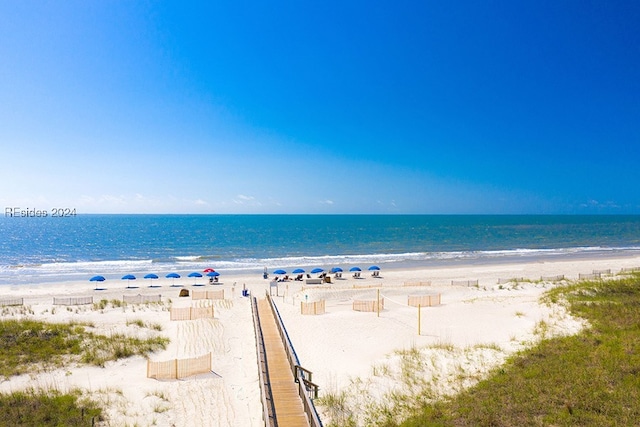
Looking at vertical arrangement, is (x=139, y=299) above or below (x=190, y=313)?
below

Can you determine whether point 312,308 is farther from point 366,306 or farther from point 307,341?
point 307,341

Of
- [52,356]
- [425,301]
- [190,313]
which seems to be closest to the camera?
[52,356]

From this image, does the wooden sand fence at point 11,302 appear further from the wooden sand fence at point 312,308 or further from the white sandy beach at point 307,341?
the wooden sand fence at point 312,308

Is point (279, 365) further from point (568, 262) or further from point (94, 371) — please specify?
point (568, 262)

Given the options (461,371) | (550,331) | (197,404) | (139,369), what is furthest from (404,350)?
(139,369)

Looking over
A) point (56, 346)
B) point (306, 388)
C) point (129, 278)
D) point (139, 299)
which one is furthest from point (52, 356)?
point (129, 278)

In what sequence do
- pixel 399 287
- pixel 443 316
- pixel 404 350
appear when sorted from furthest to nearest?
pixel 399 287
pixel 443 316
pixel 404 350

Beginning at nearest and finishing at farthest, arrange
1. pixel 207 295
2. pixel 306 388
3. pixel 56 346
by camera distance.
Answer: pixel 306 388 < pixel 56 346 < pixel 207 295
